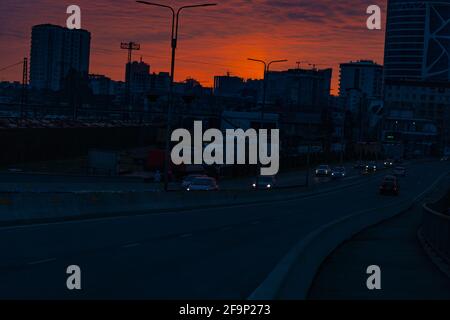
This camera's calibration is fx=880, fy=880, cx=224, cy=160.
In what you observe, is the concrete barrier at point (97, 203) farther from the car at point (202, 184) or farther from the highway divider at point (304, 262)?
the highway divider at point (304, 262)

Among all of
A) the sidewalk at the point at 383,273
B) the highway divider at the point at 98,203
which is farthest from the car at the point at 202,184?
the sidewalk at the point at 383,273

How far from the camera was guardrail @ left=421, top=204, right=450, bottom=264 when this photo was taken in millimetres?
21089

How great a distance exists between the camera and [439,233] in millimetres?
23141

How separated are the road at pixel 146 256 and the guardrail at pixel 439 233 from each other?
3.90m

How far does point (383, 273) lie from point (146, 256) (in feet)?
16.9

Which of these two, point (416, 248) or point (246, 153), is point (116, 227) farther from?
point (246, 153)

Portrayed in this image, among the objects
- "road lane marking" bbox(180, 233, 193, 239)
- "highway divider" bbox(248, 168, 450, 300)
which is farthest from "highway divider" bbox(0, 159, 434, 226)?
"highway divider" bbox(248, 168, 450, 300)

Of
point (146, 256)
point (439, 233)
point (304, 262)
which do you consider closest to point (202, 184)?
point (439, 233)

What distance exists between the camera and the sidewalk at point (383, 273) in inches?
569

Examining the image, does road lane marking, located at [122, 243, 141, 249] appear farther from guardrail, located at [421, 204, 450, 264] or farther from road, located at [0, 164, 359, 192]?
road, located at [0, 164, 359, 192]

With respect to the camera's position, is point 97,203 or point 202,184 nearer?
point 97,203

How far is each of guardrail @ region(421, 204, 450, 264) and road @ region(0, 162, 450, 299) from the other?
390 centimetres

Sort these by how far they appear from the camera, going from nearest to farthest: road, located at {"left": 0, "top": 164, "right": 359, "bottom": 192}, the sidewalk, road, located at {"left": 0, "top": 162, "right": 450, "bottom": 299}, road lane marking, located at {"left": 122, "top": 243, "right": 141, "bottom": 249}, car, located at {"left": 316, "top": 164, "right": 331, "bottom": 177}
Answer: road, located at {"left": 0, "top": 162, "right": 450, "bottom": 299} → the sidewalk → road lane marking, located at {"left": 122, "top": 243, "right": 141, "bottom": 249} → road, located at {"left": 0, "top": 164, "right": 359, "bottom": 192} → car, located at {"left": 316, "top": 164, "right": 331, "bottom": 177}

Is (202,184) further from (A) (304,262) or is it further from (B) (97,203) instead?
(A) (304,262)
